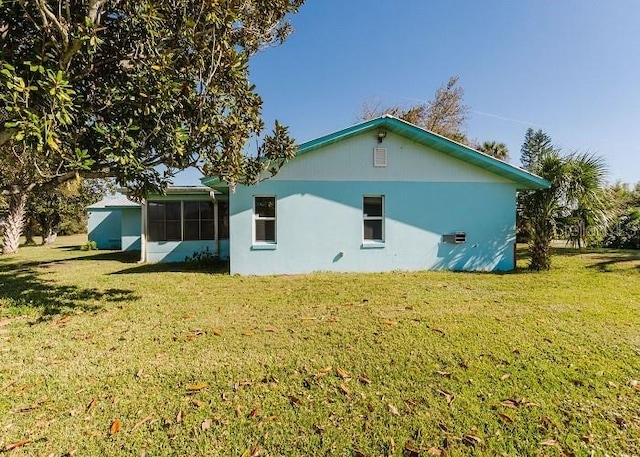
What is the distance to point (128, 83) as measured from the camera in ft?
17.2

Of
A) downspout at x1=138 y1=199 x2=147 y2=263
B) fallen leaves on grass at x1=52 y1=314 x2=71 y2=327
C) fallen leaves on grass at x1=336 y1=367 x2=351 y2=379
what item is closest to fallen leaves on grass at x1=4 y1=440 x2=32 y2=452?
fallen leaves on grass at x1=336 y1=367 x2=351 y2=379

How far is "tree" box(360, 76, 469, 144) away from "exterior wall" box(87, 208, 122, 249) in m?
21.0

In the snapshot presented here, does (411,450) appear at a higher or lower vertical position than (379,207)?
lower

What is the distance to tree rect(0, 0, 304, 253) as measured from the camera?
15.0 feet

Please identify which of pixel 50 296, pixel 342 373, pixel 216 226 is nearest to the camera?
pixel 342 373

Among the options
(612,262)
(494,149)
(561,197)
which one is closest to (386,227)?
(561,197)

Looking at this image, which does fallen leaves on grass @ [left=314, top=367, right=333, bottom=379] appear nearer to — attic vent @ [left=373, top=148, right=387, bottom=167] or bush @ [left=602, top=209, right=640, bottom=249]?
attic vent @ [left=373, top=148, right=387, bottom=167]

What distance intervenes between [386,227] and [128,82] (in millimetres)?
7617

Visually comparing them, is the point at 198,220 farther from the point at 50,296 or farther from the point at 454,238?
the point at 454,238

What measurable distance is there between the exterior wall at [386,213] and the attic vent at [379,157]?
0.14 m

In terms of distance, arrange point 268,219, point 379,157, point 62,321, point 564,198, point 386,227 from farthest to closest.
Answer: point 386,227
point 379,157
point 268,219
point 564,198
point 62,321

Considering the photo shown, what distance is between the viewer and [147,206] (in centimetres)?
1328

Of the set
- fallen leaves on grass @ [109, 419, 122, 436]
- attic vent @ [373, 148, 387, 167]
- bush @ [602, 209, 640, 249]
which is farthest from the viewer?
bush @ [602, 209, 640, 249]

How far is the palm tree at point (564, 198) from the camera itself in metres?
9.30
